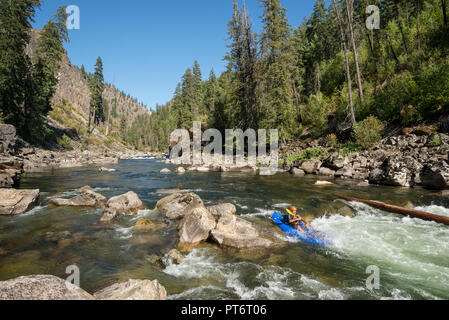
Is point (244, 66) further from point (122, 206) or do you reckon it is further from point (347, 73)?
point (122, 206)

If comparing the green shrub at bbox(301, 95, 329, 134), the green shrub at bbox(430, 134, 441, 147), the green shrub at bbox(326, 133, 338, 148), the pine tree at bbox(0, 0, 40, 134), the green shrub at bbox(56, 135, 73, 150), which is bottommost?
the green shrub at bbox(430, 134, 441, 147)

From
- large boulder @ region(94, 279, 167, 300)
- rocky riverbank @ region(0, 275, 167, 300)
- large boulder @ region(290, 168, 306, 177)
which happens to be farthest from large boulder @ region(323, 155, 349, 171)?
rocky riverbank @ region(0, 275, 167, 300)

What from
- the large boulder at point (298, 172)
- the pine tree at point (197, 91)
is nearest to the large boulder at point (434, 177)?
the large boulder at point (298, 172)

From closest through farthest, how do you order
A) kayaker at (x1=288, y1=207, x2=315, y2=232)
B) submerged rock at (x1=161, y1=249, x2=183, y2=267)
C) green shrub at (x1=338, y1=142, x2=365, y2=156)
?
submerged rock at (x1=161, y1=249, x2=183, y2=267) < kayaker at (x1=288, y1=207, x2=315, y2=232) < green shrub at (x1=338, y1=142, x2=365, y2=156)

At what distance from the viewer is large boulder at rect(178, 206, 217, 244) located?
7.05 meters

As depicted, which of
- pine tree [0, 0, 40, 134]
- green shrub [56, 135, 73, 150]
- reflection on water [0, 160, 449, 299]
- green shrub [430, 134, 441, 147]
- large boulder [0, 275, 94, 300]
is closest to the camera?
large boulder [0, 275, 94, 300]

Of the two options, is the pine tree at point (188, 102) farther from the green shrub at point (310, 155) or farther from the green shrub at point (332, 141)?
the green shrub at point (332, 141)

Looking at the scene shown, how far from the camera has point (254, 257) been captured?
621cm

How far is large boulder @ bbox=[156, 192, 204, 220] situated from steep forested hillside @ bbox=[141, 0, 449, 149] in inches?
687

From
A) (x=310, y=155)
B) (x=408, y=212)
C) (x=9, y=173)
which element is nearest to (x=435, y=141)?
(x=408, y=212)

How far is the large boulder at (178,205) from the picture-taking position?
914cm

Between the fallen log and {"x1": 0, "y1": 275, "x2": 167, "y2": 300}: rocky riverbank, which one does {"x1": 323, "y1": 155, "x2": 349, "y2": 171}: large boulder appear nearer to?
the fallen log

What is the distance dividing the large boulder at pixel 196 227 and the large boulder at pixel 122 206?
3.44 meters

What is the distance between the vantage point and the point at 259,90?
31781 mm
